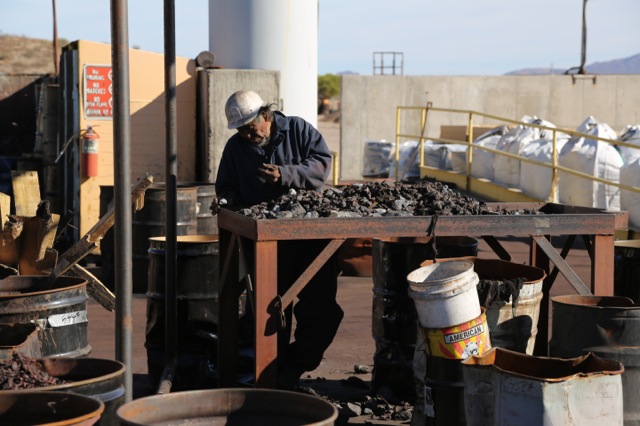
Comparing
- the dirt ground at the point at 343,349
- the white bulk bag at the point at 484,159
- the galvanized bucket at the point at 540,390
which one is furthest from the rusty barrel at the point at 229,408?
the white bulk bag at the point at 484,159

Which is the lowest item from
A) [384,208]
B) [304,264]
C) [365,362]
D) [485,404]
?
[365,362]

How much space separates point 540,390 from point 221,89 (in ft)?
28.9

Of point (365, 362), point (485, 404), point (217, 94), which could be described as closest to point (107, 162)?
point (217, 94)

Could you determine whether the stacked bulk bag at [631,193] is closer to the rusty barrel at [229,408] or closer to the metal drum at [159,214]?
the metal drum at [159,214]

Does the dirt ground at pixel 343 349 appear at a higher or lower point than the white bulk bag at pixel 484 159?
lower

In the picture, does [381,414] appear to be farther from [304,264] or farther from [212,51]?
[212,51]

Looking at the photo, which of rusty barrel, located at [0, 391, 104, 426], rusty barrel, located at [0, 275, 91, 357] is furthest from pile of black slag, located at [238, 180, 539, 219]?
rusty barrel, located at [0, 391, 104, 426]

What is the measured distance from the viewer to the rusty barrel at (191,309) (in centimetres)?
684

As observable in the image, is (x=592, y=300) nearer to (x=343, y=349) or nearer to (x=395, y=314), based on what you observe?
(x=395, y=314)

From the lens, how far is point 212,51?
13.4 m

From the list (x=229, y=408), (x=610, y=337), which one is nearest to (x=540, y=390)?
(x=610, y=337)

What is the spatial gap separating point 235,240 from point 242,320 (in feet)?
3.17

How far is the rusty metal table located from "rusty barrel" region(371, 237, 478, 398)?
1.74 ft

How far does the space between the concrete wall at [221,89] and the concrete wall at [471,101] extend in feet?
66.7
